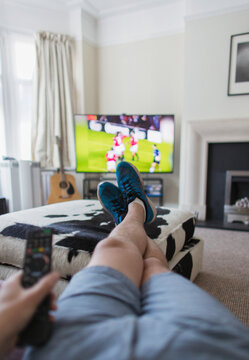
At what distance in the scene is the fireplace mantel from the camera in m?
2.49

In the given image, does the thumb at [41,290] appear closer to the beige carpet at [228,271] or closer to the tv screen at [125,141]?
the beige carpet at [228,271]

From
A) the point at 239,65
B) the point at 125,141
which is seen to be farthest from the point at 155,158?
the point at 239,65

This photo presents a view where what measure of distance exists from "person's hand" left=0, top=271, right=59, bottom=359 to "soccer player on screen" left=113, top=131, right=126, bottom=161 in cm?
258

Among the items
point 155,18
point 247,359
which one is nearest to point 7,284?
point 247,359

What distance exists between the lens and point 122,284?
0.47 m

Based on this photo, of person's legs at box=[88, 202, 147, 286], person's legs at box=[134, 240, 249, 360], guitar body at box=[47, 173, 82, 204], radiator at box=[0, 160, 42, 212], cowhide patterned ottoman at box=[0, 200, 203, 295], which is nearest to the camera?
person's legs at box=[134, 240, 249, 360]

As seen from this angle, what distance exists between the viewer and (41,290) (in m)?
0.36

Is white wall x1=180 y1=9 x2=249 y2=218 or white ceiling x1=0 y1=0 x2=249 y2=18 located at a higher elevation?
white ceiling x1=0 y1=0 x2=249 y2=18

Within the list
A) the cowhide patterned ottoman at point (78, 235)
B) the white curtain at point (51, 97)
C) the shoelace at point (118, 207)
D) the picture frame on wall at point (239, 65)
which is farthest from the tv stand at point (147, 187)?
the shoelace at point (118, 207)

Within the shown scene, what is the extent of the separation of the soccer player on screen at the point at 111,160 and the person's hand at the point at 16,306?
259 cm

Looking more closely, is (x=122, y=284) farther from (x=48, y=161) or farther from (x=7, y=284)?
(x=48, y=161)

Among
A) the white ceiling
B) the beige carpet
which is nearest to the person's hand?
the beige carpet

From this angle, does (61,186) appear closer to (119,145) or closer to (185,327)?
(119,145)

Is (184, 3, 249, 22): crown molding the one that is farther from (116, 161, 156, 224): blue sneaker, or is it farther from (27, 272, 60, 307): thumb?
(27, 272, 60, 307): thumb
